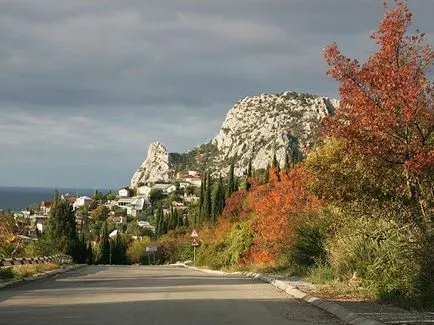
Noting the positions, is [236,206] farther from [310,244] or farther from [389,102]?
[389,102]

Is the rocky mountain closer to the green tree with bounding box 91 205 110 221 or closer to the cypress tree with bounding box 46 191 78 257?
the green tree with bounding box 91 205 110 221

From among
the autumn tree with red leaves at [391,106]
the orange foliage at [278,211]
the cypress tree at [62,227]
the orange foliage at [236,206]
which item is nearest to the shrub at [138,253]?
the cypress tree at [62,227]

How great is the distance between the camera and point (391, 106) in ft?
48.5

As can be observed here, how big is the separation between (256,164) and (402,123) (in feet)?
412

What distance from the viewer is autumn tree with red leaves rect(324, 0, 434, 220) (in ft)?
48.2

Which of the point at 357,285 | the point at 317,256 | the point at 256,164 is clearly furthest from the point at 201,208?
the point at 357,285

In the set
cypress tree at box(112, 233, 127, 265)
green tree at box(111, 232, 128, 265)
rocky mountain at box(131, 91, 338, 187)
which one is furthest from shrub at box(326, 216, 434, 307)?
rocky mountain at box(131, 91, 338, 187)

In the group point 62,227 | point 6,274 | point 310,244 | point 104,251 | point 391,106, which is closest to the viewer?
point 391,106

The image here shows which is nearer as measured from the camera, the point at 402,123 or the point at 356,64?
the point at 402,123

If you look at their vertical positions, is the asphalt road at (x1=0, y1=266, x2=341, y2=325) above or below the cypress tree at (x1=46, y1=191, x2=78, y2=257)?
below

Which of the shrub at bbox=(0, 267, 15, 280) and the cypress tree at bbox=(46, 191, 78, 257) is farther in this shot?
the cypress tree at bbox=(46, 191, 78, 257)

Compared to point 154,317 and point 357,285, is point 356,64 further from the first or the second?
point 154,317

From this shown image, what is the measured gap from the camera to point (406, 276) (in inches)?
578

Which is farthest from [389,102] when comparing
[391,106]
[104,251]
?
[104,251]
